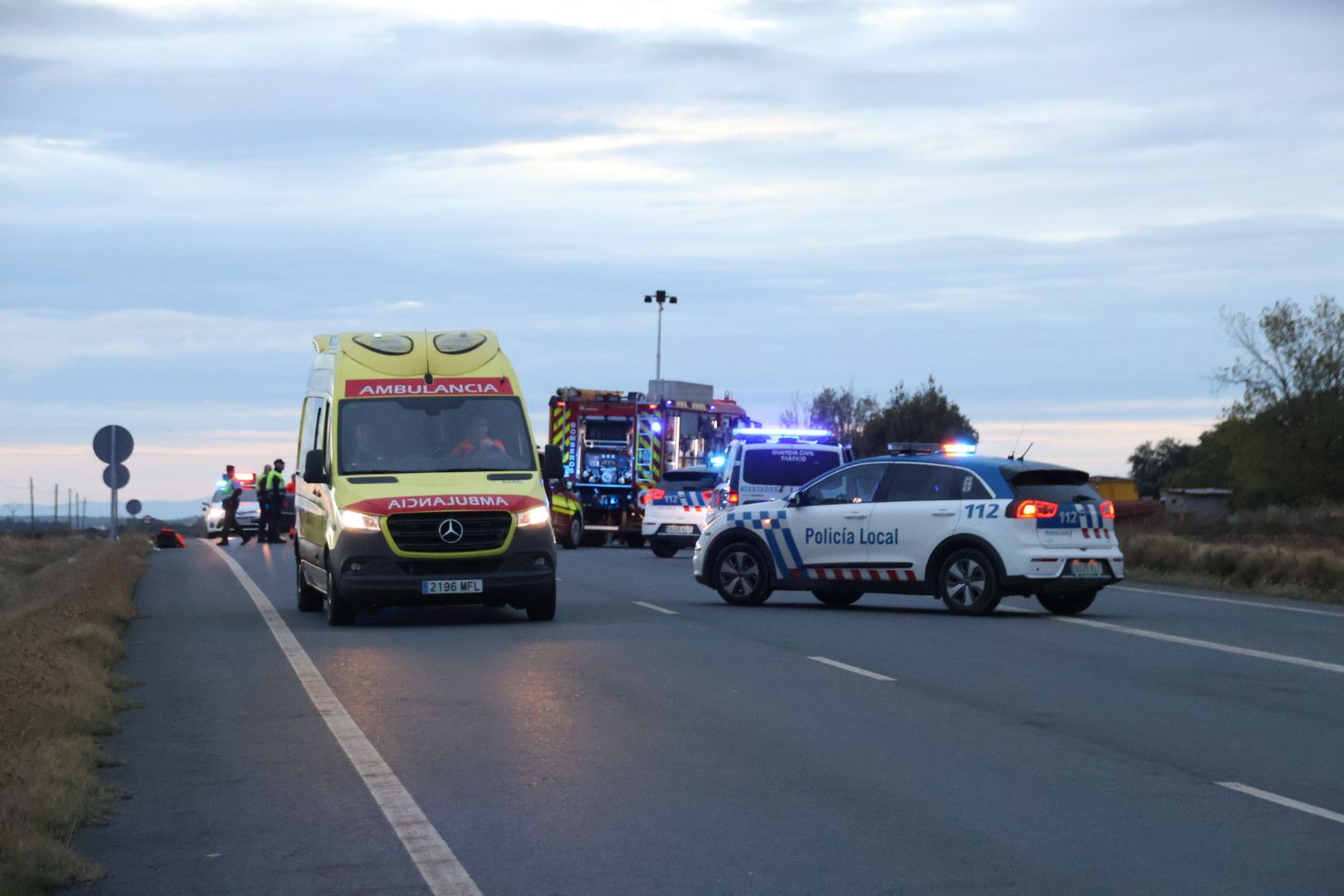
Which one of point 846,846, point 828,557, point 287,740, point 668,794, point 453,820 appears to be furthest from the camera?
point 828,557

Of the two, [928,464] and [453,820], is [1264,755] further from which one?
[928,464]

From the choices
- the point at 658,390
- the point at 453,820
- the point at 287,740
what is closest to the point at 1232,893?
the point at 453,820

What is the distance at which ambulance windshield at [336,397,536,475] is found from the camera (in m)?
18.2

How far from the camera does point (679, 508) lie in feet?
111

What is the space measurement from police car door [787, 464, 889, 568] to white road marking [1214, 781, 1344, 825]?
35.0ft

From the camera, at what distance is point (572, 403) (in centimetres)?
4103

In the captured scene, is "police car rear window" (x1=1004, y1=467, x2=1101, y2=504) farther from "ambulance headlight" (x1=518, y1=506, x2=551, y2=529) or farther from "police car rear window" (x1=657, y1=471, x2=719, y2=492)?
"police car rear window" (x1=657, y1=471, x2=719, y2=492)

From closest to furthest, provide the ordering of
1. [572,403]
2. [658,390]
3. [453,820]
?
[453,820]
[572,403]
[658,390]

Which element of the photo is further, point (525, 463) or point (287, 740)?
point (525, 463)

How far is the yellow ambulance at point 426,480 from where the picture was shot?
57.2 feet

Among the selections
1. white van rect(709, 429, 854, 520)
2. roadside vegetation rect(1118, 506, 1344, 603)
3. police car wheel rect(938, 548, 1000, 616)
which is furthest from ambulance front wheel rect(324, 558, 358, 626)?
white van rect(709, 429, 854, 520)

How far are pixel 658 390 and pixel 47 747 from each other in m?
35.2

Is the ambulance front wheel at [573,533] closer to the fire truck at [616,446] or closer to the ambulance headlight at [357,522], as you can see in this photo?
the fire truck at [616,446]

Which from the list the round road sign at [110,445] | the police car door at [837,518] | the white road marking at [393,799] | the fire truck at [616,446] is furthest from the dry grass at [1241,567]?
the round road sign at [110,445]
